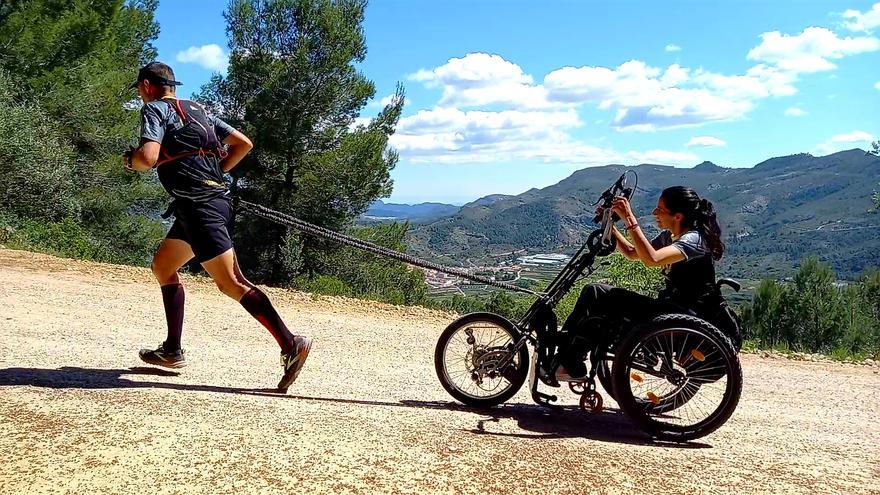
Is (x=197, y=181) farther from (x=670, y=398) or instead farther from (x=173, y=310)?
(x=670, y=398)

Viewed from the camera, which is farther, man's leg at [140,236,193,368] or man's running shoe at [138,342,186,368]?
man's running shoe at [138,342,186,368]

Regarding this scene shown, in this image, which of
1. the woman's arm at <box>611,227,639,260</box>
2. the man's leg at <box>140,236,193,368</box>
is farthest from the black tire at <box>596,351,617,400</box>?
the man's leg at <box>140,236,193,368</box>

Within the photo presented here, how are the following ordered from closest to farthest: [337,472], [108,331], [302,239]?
[337,472] < [108,331] < [302,239]

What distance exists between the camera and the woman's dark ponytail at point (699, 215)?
438 centimetres

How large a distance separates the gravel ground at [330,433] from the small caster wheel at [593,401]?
0.38 feet

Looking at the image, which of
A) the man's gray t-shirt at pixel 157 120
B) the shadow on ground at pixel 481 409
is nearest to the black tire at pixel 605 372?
the shadow on ground at pixel 481 409

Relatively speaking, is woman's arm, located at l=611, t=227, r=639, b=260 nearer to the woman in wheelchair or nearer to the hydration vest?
the woman in wheelchair

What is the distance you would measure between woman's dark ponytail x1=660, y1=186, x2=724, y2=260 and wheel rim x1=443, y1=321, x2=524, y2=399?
152 centimetres

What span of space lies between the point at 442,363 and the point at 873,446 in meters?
3.18

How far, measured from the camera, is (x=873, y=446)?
4.59 meters

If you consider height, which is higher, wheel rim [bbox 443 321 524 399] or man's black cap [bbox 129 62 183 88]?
man's black cap [bbox 129 62 183 88]

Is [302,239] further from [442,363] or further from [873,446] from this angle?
[873,446]

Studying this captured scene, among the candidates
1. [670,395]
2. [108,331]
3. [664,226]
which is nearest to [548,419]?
[670,395]

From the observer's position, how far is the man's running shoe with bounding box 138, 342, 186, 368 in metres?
5.02
